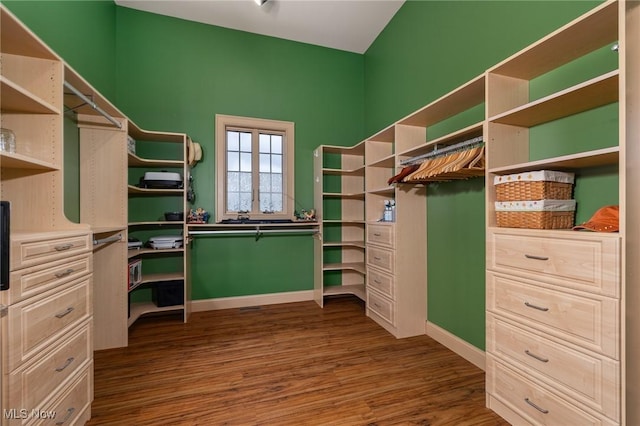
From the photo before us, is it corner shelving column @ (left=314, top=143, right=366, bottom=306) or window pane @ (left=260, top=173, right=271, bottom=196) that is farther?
corner shelving column @ (left=314, top=143, right=366, bottom=306)

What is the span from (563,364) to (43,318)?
247 centimetres

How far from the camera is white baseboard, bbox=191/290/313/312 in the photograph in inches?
132

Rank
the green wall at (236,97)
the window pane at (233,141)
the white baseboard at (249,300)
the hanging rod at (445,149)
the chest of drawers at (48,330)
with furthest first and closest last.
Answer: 1. the window pane at (233,141)
2. the white baseboard at (249,300)
3. the green wall at (236,97)
4. the hanging rod at (445,149)
5. the chest of drawers at (48,330)

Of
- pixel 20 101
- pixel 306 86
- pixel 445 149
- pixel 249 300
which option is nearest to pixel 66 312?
pixel 20 101

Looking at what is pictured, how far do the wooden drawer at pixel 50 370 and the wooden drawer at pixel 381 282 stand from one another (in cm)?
239

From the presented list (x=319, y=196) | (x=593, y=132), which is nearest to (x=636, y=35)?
(x=593, y=132)

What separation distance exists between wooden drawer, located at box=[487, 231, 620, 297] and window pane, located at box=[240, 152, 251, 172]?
9.83ft

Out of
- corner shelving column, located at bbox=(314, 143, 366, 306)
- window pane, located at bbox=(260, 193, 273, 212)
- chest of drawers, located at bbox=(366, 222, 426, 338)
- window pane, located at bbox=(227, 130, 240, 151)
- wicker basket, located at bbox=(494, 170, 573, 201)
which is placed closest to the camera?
wicker basket, located at bbox=(494, 170, 573, 201)

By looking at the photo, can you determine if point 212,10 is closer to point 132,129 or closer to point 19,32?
point 132,129

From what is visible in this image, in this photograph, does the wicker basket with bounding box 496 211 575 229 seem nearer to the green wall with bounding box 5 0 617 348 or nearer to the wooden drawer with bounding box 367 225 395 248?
the green wall with bounding box 5 0 617 348

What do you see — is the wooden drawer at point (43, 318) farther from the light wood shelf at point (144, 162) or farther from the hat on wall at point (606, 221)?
the hat on wall at point (606, 221)

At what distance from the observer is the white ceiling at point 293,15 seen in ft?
10.3

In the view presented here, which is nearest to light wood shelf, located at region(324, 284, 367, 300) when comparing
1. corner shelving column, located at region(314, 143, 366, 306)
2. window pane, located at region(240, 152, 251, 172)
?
corner shelving column, located at region(314, 143, 366, 306)

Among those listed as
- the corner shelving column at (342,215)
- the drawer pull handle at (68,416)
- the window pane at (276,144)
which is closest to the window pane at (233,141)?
the window pane at (276,144)
